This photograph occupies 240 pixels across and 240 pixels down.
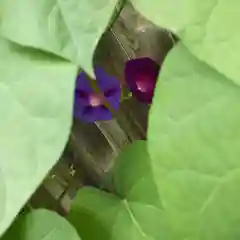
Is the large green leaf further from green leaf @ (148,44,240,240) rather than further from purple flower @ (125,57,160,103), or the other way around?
purple flower @ (125,57,160,103)

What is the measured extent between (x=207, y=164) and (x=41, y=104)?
13 centimetres

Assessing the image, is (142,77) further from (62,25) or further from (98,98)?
(62,25)

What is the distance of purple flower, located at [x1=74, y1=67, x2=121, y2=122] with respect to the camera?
679 millimetres

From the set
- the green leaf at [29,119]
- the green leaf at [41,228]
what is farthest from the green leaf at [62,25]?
the green leaf at [41,228]

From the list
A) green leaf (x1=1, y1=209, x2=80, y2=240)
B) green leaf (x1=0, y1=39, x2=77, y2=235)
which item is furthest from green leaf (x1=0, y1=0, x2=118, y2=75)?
green leaf (x1=1, y1=209, x2=80, y2=240)

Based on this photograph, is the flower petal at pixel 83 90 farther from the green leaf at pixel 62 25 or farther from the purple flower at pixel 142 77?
the green leaf at pixel 62 25

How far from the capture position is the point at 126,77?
0.71m

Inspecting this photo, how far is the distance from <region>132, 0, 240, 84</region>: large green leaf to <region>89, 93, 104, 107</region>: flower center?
240 millimetres

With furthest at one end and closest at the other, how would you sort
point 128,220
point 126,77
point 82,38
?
point 126,77 → point 128,220 → point 82,38

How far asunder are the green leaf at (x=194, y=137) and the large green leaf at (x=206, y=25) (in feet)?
0.12

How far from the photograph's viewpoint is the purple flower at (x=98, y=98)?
679 millimetres

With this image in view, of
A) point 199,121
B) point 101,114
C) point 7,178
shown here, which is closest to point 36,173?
point 7,178

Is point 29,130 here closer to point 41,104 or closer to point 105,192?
point 41,104

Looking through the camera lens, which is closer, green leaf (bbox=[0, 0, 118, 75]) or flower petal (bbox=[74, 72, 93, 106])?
green leaf (bbox=[0, 0, 118, 75])
